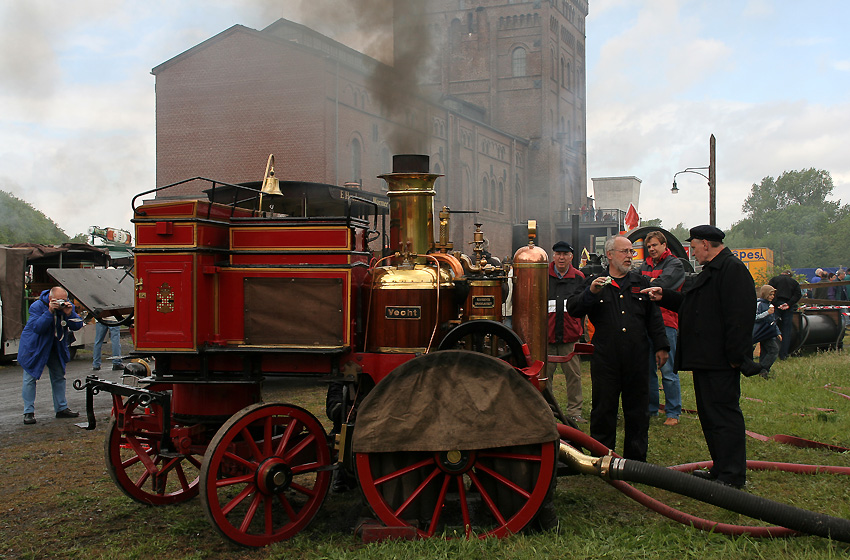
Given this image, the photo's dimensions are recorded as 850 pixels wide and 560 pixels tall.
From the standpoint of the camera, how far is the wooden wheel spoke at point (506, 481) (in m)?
4.26

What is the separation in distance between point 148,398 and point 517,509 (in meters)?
2.40

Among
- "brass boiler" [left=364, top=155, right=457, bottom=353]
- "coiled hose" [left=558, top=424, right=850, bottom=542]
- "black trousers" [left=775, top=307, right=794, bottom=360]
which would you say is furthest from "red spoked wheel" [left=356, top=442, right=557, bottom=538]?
"black trousers" [left=775, top=307, right=794, bottom=360]

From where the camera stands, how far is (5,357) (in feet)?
45.6

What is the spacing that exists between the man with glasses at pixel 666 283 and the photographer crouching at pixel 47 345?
651cm

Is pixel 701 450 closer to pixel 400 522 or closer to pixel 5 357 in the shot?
pixel 400 522

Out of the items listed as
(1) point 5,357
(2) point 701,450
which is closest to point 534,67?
(1) point 5,357

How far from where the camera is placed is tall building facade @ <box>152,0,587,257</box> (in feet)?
91.8

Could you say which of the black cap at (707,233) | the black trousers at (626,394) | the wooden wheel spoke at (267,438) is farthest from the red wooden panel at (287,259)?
the black cap at (707,233)

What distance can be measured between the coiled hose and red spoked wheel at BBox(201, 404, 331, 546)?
5.28 ft

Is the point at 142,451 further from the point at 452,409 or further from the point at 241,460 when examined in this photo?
the point at 452,409

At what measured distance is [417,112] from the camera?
12.0 metres

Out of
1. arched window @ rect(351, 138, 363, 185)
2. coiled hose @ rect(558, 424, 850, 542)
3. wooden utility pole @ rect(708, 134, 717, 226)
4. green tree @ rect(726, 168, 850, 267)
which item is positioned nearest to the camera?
coiled hose @ rect(558, 424, 850, 542)

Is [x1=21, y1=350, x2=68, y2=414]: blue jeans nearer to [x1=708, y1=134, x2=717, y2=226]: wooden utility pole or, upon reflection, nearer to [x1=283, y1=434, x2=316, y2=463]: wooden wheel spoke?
[x1=283, y1=434, x2=316, y2=463]: wooden wheel spoke

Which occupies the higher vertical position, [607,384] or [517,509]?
[607,384]
